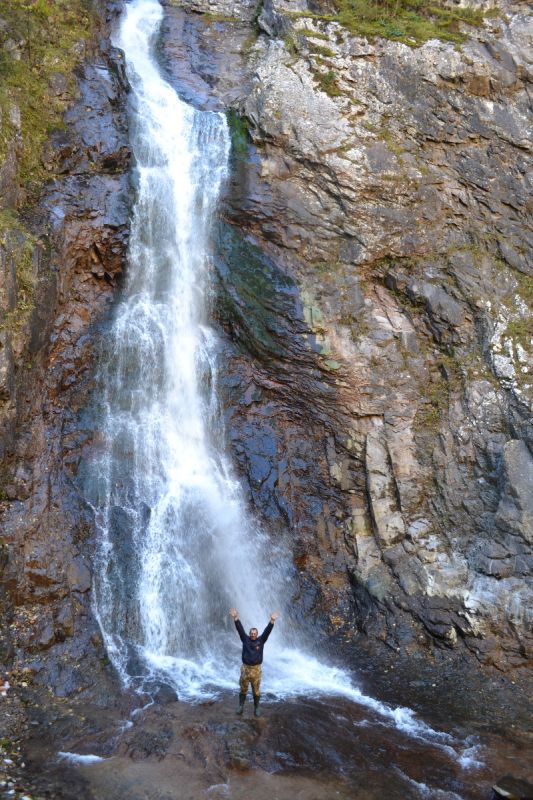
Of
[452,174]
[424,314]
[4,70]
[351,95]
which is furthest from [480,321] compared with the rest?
[4,70]

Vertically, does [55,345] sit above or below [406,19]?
below

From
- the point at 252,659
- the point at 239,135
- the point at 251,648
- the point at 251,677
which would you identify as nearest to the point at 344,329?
the point at 239,135

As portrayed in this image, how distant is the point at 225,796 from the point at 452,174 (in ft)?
44.5

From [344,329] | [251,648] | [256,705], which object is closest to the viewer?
[251,648]

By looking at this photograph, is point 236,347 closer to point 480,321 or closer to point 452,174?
point 480,321

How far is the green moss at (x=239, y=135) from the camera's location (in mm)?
15227

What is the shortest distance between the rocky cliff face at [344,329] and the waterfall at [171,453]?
47 centimetres

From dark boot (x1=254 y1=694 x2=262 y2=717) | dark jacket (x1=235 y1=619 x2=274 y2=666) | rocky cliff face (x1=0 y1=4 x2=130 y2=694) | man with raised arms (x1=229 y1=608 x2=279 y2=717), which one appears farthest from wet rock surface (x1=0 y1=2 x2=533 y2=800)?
dark jacket (x1=235 y1=619 x2=274 y2=666)

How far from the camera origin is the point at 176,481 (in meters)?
13.0

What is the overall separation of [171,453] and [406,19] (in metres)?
13.0

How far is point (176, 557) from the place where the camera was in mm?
12055

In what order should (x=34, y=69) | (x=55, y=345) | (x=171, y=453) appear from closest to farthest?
(x=55, y=345)
(x=171, y=453)
(x=34, y=69)

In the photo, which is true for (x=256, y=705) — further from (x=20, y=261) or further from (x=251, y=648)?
(x=20, y=261)

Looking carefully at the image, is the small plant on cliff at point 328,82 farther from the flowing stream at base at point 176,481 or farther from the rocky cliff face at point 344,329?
the flowing stream at base at point 176,481
